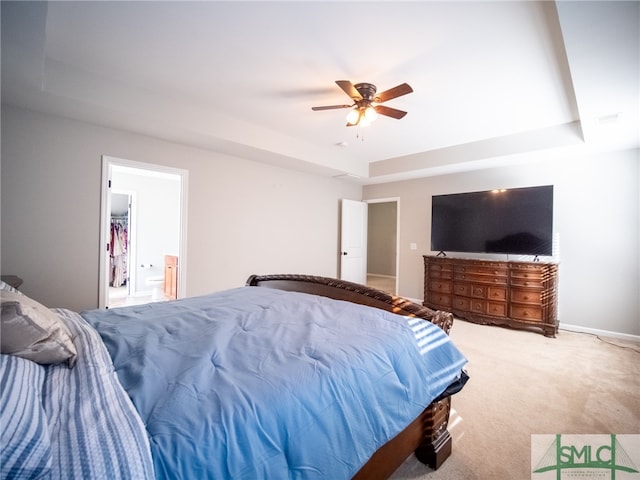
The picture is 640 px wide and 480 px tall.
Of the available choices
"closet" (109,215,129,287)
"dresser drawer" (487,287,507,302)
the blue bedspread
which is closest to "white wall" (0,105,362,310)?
the blue bedspread

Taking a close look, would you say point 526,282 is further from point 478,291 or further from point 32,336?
point 32,336

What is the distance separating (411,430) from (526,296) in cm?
327

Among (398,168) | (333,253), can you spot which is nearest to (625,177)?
(398,168)

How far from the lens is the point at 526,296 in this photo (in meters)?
3.85

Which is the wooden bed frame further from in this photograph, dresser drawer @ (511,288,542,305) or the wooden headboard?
dresser drawer @ (511,288,542,305)

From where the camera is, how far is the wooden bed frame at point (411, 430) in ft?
4.31

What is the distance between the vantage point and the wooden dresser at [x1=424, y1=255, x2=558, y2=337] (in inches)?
148

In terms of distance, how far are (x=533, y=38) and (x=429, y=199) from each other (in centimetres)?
339

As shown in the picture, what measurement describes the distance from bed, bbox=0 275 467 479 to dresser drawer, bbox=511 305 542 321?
2872mm

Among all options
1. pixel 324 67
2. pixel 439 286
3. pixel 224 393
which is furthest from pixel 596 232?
pixel 224 393

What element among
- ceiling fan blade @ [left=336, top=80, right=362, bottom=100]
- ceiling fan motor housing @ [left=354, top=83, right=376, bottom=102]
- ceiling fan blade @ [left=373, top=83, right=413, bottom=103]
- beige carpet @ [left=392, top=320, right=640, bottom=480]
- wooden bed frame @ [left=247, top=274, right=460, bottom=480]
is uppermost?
ceiling fan motor housing @ [left=354, top=83, right=376, bottom=102]

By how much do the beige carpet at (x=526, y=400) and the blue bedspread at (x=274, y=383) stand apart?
0.57 metres

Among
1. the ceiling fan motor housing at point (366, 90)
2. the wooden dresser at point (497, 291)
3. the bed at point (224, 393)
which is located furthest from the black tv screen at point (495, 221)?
the bed at point (224, 393)

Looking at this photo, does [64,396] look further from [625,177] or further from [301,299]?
[625,177]
